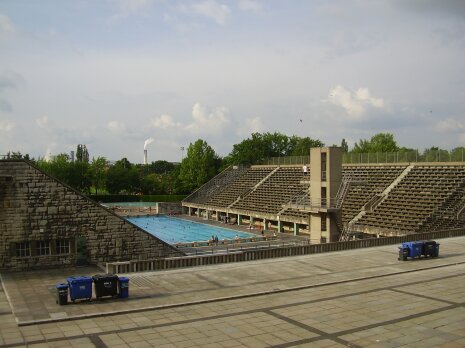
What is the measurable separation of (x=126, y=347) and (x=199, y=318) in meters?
3.21

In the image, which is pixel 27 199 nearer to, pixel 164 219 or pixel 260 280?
pixel 260 280

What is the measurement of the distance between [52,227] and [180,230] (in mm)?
30733

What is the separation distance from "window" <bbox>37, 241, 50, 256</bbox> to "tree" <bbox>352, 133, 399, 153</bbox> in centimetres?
8311

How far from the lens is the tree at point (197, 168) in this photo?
84062mm

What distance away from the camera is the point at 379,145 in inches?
3959

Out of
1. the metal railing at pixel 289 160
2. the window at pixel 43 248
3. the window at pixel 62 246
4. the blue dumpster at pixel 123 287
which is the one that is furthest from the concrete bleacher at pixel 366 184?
the blue dumpster at pixel 123 287

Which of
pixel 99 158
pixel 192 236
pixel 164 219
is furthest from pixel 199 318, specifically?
pixel 99 158

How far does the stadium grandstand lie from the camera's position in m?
31.0

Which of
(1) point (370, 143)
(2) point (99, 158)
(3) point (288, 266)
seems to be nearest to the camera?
(3) point (288, 266)

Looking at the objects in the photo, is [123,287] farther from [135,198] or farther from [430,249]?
[135,198]

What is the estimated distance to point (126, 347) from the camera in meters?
13.6

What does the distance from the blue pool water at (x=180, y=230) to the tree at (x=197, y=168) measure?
1823 cm

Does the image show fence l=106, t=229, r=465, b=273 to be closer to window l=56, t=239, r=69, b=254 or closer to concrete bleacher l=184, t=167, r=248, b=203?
window l=56, t=239, r=69, b=254

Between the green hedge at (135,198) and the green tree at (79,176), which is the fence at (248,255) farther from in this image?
the green tree at (79,176)
